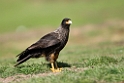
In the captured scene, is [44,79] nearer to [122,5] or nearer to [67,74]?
[67,74]

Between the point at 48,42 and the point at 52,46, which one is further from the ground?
the point at 48,42

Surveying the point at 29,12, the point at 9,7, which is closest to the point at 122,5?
the point at 29,12

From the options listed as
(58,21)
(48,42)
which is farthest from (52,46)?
(58,21)

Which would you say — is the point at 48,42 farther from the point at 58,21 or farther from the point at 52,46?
the point at 58,21

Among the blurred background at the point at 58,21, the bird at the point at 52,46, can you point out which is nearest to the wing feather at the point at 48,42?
the bird at the point at 52,46

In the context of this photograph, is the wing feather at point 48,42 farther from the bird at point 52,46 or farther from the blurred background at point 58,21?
the blurred background at point 58,21

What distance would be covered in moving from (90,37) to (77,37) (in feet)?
5.18

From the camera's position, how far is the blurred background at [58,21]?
29.2 metres

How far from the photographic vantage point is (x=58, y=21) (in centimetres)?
4275

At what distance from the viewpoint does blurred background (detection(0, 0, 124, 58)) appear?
95.7ft

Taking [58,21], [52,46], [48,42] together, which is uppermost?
[58,21]

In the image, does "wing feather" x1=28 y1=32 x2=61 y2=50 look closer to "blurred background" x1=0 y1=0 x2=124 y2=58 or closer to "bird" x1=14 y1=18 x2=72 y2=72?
"bird" x1=14 y1=18 x2=72 y2=72

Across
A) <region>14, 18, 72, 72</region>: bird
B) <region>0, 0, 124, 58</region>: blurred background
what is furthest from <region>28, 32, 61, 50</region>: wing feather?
<region>0, 0, 124, 58</region>: blurred background

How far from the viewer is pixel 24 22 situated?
44.8 meters
